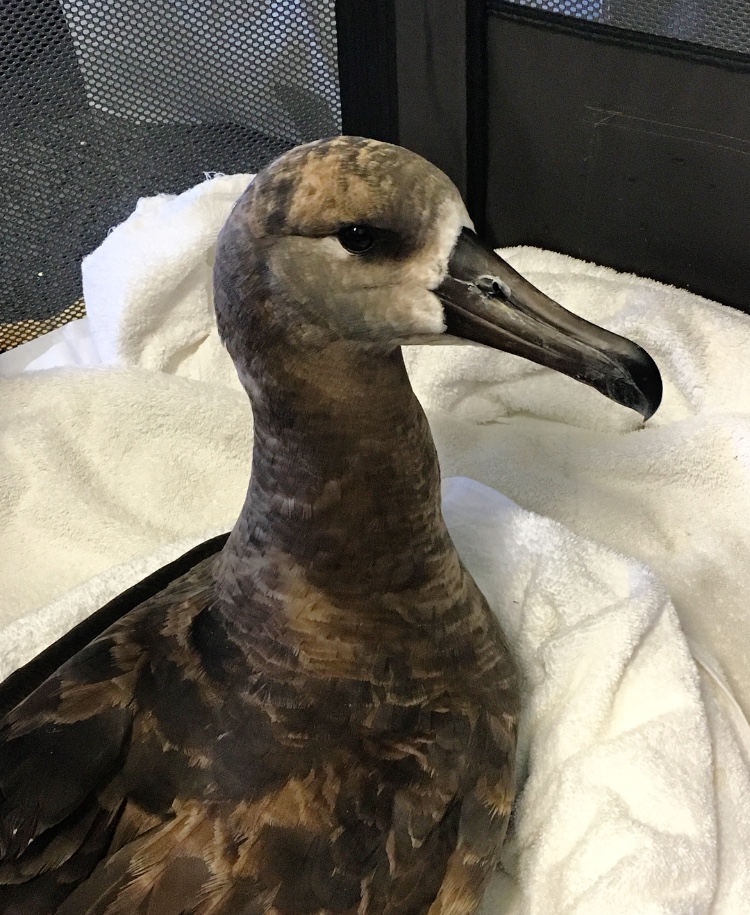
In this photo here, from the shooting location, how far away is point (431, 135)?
121 centimetres

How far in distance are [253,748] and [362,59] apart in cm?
91

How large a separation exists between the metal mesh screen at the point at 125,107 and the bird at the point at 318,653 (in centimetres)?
69

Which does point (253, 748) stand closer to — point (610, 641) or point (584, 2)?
point (610, 641)

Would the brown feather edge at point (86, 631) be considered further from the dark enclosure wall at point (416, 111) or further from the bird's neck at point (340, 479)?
the dark enclosure wall at point (416, 111)

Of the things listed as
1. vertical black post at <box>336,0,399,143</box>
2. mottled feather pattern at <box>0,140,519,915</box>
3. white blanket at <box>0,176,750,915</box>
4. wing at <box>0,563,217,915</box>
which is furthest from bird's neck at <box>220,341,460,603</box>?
vertical black post at <box>336,0,399,143</box>

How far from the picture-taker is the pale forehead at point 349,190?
509mm

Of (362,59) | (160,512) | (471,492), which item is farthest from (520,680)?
(362,59)

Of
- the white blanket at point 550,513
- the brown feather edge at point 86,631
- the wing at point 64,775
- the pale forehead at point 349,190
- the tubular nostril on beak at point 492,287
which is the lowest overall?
the white blanket at point 550,513

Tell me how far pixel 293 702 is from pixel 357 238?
0.31m

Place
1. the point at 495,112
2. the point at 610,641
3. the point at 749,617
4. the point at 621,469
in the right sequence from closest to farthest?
the point at 610,641
the point at 749,617
the point at 621,469
the point at 495,112

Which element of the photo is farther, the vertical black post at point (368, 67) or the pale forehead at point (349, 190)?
the vertical black post at point (368, 67)

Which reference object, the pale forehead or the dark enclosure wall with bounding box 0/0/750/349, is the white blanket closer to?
the dark enclosure wall with bounding box 0/0/750/349

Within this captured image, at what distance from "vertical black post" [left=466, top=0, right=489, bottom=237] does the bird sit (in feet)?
2.20

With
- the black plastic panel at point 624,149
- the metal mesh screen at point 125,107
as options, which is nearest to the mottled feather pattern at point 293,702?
the black plastic panel at point 624,149
